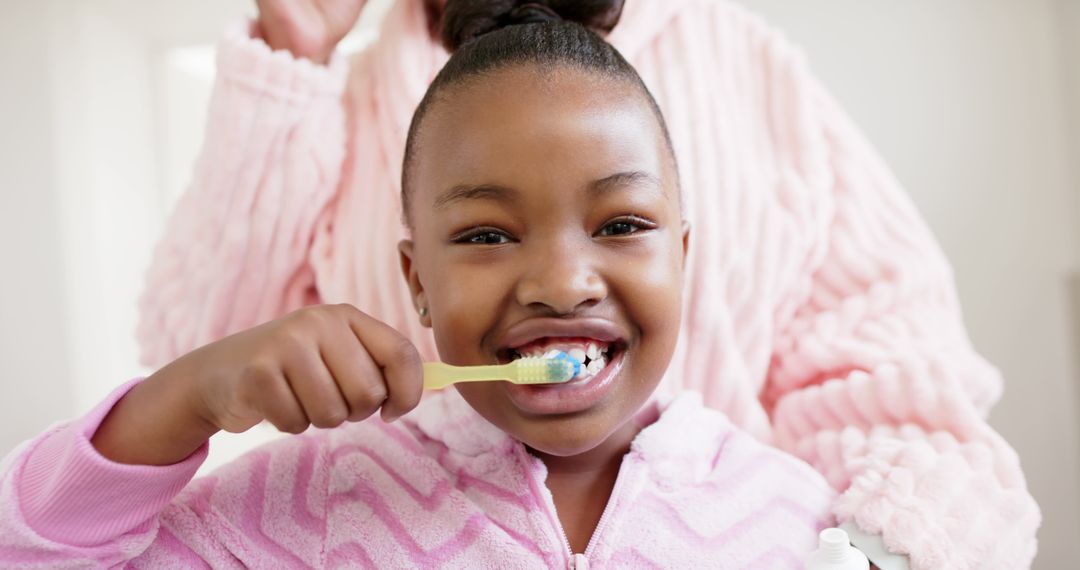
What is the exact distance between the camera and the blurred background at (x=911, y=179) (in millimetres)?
1157

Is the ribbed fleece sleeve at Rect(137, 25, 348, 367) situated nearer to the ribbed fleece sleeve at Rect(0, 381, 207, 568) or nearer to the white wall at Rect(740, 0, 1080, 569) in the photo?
the ribbed fleece sleeve at Rect(0, 381, 207, 568)

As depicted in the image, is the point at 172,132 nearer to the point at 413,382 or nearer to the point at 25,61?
the point at 25,61

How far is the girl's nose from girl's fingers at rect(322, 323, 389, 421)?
11cm

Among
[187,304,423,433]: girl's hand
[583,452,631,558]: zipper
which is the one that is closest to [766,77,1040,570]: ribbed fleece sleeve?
[583,452,631,558]: zipper

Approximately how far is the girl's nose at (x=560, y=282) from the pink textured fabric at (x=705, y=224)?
31 centimetres

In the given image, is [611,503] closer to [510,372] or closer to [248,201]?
[510,372]

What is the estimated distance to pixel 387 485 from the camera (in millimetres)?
664

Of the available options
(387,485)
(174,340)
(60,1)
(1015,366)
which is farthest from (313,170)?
(1015,366)

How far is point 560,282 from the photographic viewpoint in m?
0.56

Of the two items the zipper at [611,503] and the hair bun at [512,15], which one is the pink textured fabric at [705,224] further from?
the zipper at [611,503]

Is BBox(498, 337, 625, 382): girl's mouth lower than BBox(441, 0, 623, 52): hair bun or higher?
lower

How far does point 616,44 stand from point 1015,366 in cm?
76

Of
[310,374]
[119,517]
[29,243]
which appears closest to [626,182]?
[310,374]

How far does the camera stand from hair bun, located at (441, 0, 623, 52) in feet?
2.54
